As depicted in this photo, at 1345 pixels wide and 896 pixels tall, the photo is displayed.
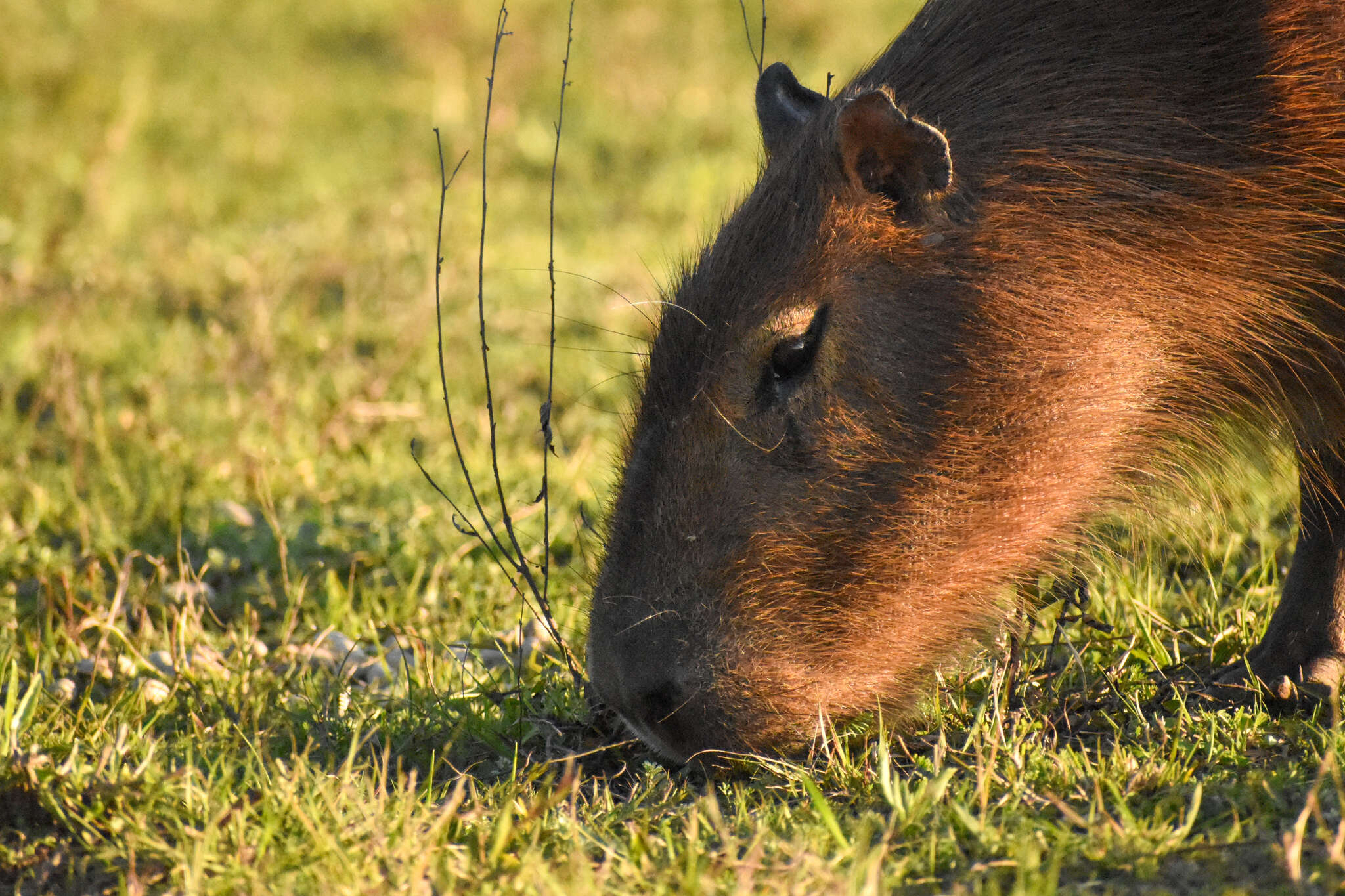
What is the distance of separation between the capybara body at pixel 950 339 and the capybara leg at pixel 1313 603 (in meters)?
0.34

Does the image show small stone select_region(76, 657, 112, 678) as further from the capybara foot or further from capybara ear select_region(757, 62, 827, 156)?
the capybara foot

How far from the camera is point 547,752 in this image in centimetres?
290

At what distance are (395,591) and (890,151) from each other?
6.48 ft

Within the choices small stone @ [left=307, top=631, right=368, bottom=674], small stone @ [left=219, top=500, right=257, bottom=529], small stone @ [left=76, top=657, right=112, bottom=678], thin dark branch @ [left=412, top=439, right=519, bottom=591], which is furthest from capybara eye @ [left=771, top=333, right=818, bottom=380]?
small stone @ [left=219, top=500, right=257, bottom=529]

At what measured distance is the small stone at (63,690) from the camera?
322cm

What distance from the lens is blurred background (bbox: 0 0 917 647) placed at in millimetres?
4207

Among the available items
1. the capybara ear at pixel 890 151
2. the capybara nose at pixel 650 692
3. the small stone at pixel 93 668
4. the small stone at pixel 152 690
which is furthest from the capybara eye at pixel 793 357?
the small stone at pixel 93 668

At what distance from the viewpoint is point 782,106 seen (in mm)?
3145

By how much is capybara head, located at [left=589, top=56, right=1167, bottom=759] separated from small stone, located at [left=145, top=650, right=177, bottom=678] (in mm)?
1277

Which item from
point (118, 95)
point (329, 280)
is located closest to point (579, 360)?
point (329, 280)

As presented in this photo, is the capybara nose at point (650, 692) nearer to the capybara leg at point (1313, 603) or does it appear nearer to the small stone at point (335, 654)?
the small stone at point (335, 654)

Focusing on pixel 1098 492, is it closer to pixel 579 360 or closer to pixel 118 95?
pixel 579 360

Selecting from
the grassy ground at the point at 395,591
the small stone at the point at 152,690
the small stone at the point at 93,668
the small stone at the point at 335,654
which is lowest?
the small stone at the point at 93,668

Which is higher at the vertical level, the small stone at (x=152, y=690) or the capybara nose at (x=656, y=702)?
the capybara nose at (x=656, y=702)
